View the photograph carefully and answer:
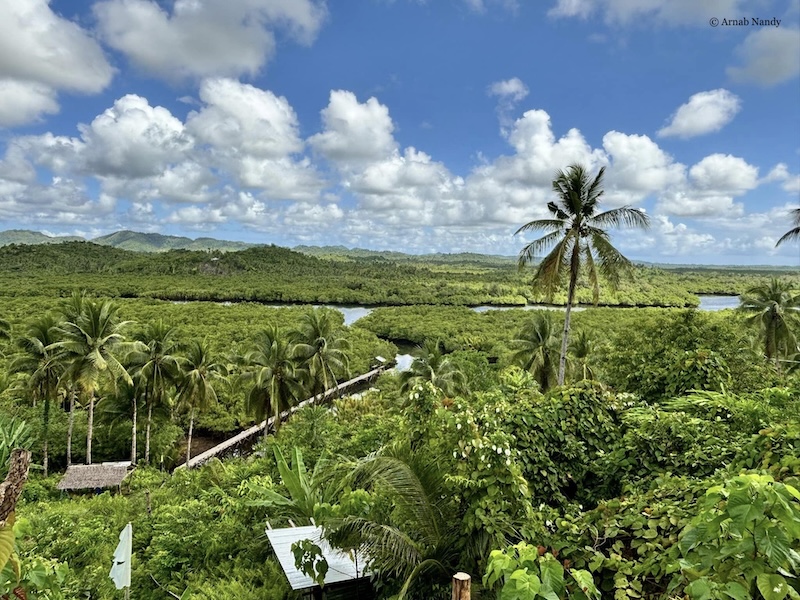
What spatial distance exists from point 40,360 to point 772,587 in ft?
76.7

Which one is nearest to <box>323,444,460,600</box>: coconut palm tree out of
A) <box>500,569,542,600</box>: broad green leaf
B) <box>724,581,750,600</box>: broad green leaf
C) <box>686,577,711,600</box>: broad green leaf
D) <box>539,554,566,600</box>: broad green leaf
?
<box>539,554,566,600</box>: broad green leaf

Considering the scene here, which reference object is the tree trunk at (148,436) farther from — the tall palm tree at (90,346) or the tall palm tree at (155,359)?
the tall palm tree at (90,346)

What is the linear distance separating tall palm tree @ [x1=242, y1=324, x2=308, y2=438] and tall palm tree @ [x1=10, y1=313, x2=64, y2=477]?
24.6 ft

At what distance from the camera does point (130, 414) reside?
23047mm

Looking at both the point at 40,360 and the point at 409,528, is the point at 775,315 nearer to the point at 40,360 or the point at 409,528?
the point at 409,528

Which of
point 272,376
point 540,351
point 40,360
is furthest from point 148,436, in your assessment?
point 540,351

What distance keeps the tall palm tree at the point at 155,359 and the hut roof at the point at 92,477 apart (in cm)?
297

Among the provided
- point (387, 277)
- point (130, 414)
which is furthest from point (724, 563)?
point (387, 277)

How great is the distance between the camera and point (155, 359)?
20.5 m

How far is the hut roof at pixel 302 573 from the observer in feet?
18.6

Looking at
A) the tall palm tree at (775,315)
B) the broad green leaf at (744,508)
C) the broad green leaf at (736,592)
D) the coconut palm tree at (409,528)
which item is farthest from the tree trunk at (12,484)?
the tall palm tree at (775,315)

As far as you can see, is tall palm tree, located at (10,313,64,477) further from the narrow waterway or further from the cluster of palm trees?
the narrow waterway

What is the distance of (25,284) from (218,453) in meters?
87.0

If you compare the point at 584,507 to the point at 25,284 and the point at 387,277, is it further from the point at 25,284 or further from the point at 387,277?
the point at 387,277
